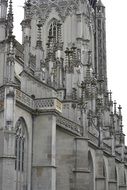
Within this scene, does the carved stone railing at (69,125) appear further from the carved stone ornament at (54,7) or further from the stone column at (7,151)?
the carved stone ornament at (54,7)

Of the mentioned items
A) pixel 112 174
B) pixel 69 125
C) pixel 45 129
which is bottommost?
pixel 112 174

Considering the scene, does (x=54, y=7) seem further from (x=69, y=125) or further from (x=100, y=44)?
(x=69, y=125)

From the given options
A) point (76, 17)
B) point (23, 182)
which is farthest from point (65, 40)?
point (23, 182)

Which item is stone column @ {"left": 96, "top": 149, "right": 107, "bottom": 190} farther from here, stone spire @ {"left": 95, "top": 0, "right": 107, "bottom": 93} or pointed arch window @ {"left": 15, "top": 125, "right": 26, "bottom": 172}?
stone spire @ {"left": 95, "top": 0, "right": 107, "bottom": 93}

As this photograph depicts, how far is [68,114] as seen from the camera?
33.8 metres

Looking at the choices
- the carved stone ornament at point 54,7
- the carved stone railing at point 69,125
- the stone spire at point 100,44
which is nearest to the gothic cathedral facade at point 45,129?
the carved stone railing at point 69,125

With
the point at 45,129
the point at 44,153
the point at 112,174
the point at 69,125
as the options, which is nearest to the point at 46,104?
the point at 45,129

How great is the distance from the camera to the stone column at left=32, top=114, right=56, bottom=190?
86.6ft

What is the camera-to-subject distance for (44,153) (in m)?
26.8

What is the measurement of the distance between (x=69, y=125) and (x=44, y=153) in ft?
13.4

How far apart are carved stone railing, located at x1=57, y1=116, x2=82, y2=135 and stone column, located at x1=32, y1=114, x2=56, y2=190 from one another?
193 centimetres

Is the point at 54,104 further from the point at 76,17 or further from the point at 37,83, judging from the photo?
the point at 76,17

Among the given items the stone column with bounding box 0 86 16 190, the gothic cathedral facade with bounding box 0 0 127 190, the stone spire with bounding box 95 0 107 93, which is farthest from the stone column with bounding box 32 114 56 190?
the stone spire with bounding box 95 0 107 93

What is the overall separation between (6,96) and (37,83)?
5.61m
